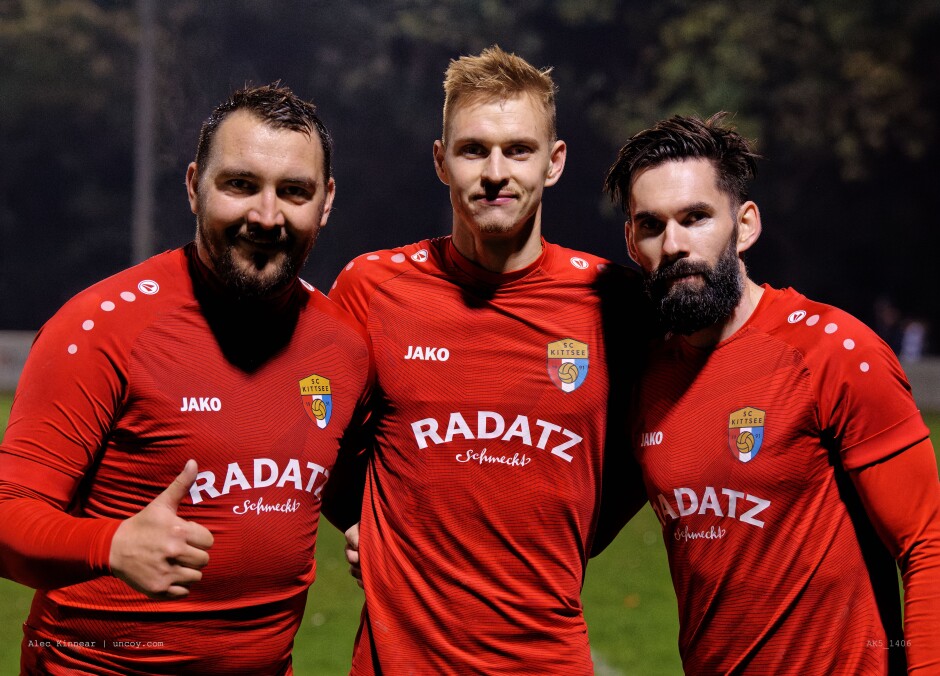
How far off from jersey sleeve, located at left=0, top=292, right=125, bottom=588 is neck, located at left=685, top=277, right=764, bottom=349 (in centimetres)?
181

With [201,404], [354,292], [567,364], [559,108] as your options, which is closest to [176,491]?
[201,404]

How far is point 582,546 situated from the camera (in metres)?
3.92

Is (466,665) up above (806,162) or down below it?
below

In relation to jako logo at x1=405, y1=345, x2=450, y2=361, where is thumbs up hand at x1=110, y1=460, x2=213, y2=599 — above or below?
below

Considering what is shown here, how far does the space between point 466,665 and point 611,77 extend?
1183 inches

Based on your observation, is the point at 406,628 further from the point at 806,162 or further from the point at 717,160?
the point at 806,162

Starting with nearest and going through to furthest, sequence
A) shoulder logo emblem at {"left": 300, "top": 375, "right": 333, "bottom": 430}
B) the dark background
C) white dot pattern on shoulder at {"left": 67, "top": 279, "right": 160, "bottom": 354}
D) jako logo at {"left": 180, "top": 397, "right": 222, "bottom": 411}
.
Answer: white dot pattern on shoulder at {"left": 67, "top": 279, "right": 160, "bottom": 354} < jako logo at {"left": 180, "top": 397, "right": 222, "bottom": 411} < shoulder logo emblem at {"left": 300, "top": 375, "right": 333, "bottom": 430} < the dark background

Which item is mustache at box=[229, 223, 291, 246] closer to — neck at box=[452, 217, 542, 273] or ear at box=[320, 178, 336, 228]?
ear at box=[320, 178, 336, 228]

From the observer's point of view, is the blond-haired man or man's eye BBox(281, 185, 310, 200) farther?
the blond-haired man

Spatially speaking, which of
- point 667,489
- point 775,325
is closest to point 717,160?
point 775,325

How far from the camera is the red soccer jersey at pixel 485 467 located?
376cm

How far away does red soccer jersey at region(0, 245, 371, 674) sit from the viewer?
129 inches

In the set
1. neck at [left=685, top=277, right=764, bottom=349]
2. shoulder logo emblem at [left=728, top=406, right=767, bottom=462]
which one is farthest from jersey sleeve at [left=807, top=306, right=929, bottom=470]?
neck at [left=685, top=277, right=764, bottom=349]

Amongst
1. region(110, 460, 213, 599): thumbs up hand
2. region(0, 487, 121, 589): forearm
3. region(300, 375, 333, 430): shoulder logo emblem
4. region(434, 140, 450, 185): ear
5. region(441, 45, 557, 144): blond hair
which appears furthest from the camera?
region(434, 140, 450, 185): ear
